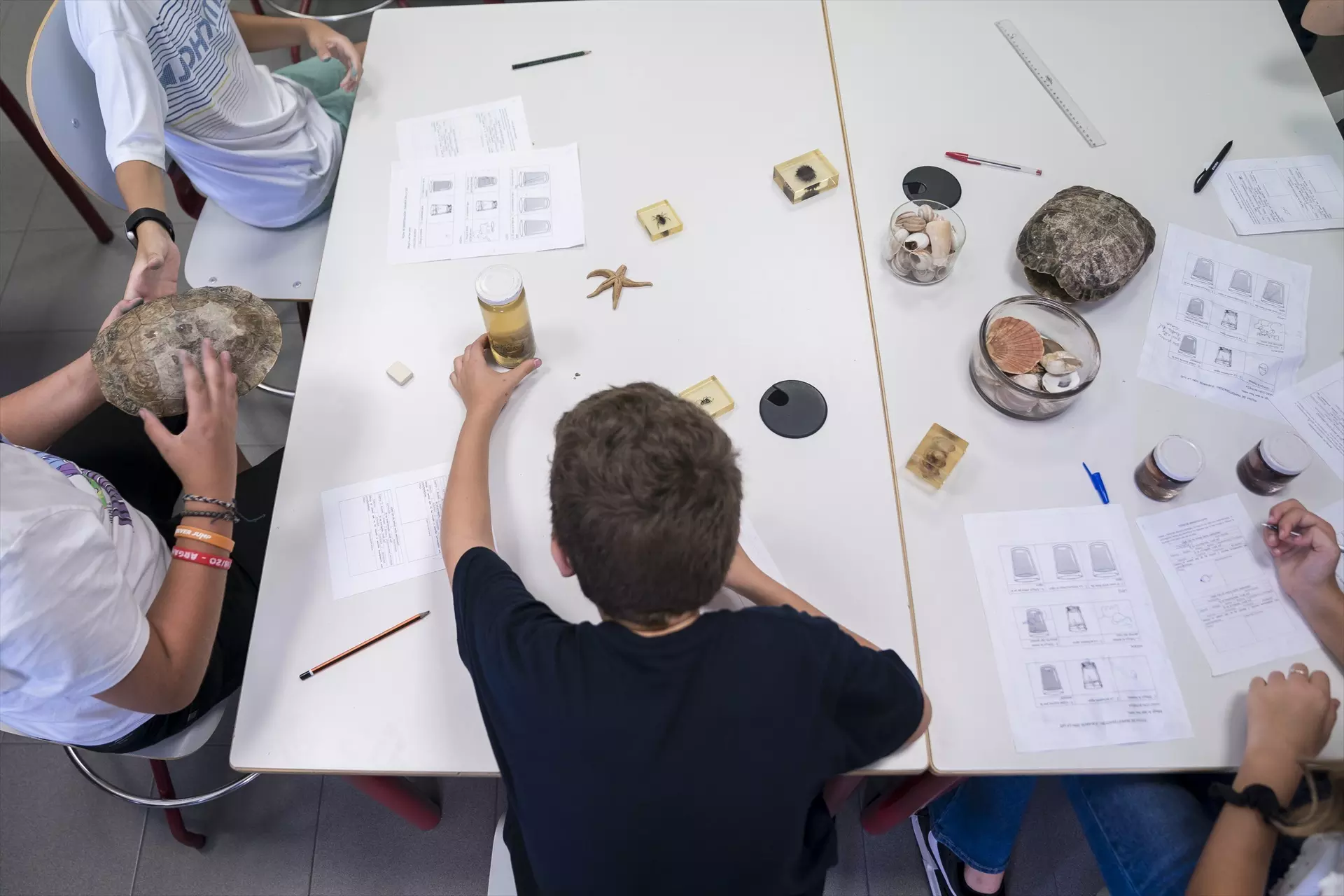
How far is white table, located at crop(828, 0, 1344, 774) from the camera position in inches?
41.3

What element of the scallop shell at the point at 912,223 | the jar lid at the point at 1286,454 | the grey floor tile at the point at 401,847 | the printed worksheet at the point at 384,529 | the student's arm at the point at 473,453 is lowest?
the grey floor tile at the point at 401,847

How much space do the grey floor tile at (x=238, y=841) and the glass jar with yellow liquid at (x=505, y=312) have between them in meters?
1.16

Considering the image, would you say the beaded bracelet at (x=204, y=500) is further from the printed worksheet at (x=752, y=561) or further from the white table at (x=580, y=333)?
the printed worksheet at (x=752, y=561)

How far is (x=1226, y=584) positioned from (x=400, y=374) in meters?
1.28

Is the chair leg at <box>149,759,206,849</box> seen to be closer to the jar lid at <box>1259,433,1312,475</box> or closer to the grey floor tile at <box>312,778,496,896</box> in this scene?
the grey floor tile at <box>312,778,496,896</box>

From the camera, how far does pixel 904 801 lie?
126 centimetres

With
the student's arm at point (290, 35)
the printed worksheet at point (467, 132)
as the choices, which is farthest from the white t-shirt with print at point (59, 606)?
the student's arm at point (290, 35)

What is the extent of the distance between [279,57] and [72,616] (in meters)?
2.56

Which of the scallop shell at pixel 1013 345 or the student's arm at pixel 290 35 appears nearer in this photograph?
the scallop shell at pixel 1013 345

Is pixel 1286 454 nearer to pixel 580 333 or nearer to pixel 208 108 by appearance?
pixel 580 333

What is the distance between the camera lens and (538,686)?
2.71 ft

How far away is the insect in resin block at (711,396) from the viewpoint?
121cm

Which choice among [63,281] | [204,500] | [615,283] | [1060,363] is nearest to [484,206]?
[615,283]

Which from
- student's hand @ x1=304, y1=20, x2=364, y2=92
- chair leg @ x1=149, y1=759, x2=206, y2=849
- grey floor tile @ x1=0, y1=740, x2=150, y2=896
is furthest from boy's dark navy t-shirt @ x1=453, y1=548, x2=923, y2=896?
grey floor tile @ x1=0, y1=740, x2=150, y2=896
